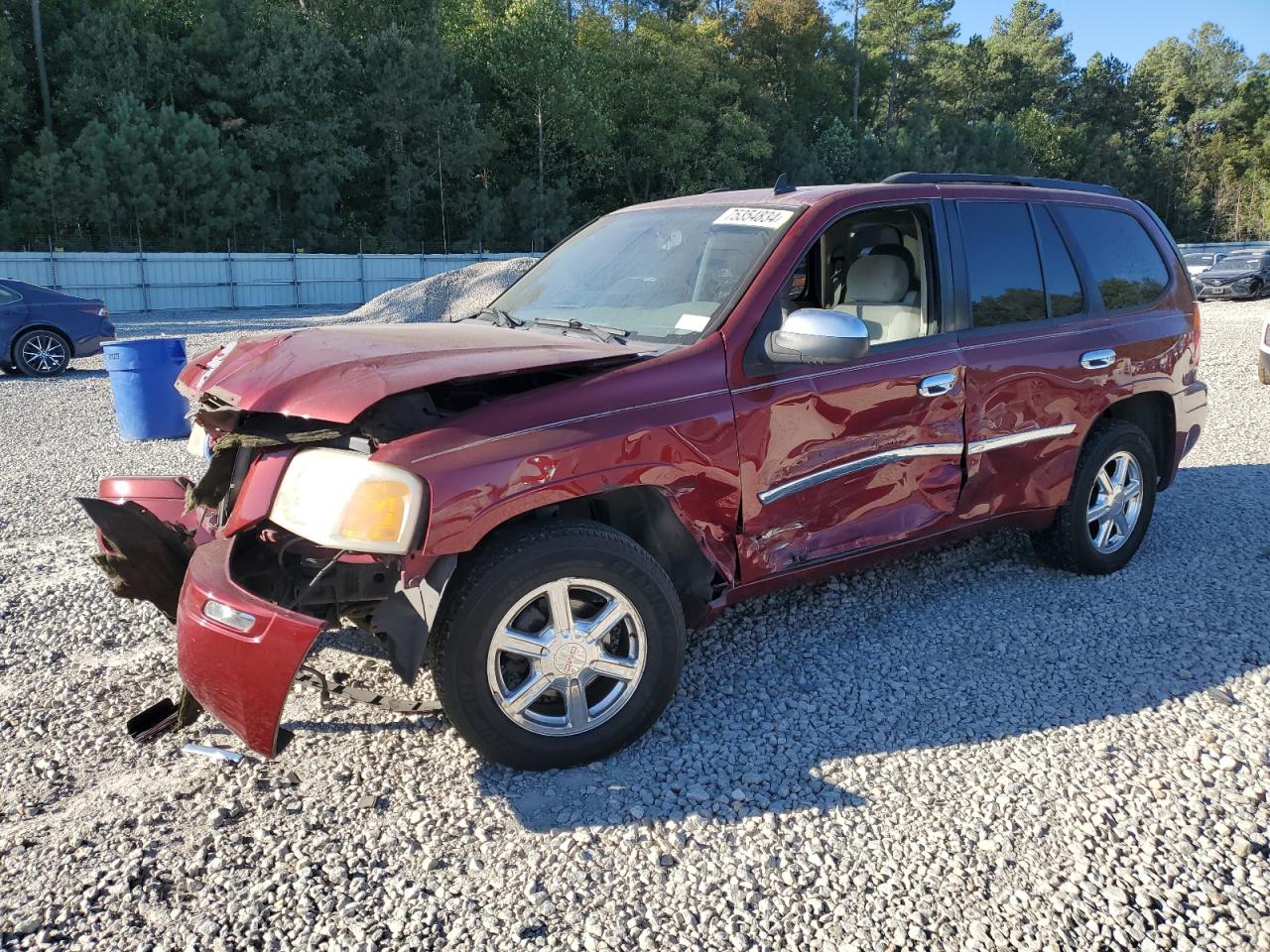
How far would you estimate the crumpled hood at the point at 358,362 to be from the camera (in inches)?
120

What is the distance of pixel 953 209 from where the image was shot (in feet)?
14.9

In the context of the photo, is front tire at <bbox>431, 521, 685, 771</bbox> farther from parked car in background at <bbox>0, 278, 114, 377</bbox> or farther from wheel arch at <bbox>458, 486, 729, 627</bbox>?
parked car in background at <bbox>0, 278, 114, 377</bbox>

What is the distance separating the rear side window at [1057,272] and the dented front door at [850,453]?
2.93ft

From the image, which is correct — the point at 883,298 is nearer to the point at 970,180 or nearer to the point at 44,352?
the point at 970,180

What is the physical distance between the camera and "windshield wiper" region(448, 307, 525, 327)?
4.34 metres

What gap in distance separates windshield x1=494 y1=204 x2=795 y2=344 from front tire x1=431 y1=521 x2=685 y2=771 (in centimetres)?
98

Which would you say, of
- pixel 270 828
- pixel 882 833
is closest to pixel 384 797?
pixel 270 828

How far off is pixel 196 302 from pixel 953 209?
95.2 ft

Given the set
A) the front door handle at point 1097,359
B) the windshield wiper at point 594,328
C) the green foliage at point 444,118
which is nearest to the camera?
the windshield wiper at point 594,328

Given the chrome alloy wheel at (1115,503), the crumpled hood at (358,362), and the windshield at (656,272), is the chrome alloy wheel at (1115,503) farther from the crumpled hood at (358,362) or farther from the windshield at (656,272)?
the crumpled hood at (358,362)

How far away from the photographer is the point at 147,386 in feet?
30.8

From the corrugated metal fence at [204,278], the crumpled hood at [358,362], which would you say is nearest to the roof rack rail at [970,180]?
the crumpled hood at [358,362]

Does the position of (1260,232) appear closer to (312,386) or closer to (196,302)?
(196,302)

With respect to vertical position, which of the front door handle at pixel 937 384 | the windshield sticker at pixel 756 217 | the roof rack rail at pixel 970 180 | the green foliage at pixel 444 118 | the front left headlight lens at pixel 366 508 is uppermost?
the green foliage at pixel 444 118
